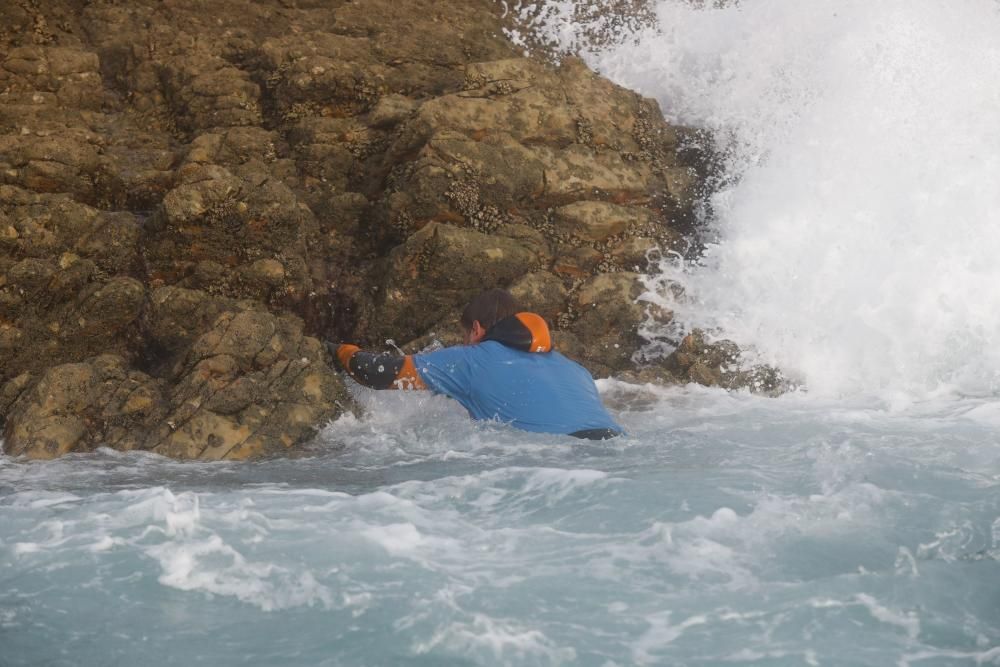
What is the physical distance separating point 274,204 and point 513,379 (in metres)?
2.93

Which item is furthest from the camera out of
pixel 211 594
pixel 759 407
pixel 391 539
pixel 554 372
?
pixel 759 407

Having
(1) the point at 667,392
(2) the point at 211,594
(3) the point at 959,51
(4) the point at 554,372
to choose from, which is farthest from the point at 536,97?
(2) the point at 211,594

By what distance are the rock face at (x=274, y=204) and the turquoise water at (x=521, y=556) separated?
796 mm

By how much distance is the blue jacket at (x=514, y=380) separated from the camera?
20.4 ft

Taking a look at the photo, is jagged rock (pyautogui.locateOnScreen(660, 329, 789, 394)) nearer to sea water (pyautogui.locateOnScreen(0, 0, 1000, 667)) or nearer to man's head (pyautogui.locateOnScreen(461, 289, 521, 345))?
sea water (pyautogui.locateOnScreen(0, 0, 1000, 667))

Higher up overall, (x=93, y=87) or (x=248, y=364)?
(x=93, y=87)

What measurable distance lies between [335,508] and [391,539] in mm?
617

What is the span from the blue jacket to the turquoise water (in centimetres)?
17

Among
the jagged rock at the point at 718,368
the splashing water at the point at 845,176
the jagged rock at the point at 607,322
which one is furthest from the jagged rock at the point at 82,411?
the splashing water at the point at 845,176

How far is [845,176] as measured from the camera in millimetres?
9672

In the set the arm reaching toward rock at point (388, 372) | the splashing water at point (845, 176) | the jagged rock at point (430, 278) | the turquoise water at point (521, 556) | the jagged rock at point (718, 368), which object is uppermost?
the splashing water at point (845, 176)

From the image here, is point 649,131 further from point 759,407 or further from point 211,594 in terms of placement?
point 211,594

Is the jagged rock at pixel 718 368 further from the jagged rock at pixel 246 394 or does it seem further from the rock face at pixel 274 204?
the jagged rock at pixel 246 394

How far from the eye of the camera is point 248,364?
6.83 meters
